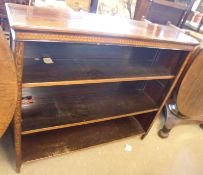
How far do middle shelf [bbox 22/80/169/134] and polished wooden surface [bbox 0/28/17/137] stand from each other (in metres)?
0.19

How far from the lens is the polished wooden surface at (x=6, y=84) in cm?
75

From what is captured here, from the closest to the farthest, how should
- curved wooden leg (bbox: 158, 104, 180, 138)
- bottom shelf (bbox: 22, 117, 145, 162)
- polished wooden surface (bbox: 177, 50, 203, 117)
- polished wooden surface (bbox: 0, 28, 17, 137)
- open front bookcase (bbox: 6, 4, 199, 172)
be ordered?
polished wooden surface (bbox: 0, 28, 17, 137)
open front bookcase (bbox: 6, 4, 199, 172)
bottom shelf (bbox: 22, 117, 145, 162)
polished wooden surface (bbox: 177, 50, 203, 117)
curved wooden leg (bbox: 158, 104, 180, 138)

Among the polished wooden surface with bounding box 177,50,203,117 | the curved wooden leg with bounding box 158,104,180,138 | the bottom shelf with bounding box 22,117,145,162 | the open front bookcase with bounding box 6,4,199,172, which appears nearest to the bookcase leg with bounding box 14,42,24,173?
the open front bookcase with bounding box 6,4,199,172

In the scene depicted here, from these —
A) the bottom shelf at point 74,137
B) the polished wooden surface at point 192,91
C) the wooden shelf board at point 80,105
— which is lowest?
the bottom shelf at point 74,137

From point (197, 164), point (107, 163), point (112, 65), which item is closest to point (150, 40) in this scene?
point (112, 65)

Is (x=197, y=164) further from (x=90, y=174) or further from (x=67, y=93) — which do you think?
(x=67, y=93)

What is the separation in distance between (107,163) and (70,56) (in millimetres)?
839

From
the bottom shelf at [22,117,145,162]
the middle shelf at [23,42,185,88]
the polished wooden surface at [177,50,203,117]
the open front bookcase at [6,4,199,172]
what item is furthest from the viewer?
the polished wooden surface at [177,50,203,117]

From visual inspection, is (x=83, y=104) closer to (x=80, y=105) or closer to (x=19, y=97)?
(x=80, y=105)

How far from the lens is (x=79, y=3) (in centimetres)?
161

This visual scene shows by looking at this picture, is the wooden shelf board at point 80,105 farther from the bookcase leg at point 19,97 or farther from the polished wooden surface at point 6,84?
the polished wooden surface at point 6,84

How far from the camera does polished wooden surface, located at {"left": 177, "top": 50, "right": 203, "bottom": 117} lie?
4.69 ft

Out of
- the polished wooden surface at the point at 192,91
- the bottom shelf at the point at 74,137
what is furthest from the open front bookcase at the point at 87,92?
the polished wooden surface at the point at 192,91

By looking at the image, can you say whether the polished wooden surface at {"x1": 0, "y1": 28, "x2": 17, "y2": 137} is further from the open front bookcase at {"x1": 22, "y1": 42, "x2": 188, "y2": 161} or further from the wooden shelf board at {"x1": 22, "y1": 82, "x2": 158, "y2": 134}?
the wooden shelf board at {"x1": 22, "y1": 82, "x2": 158, "y2": 134}
